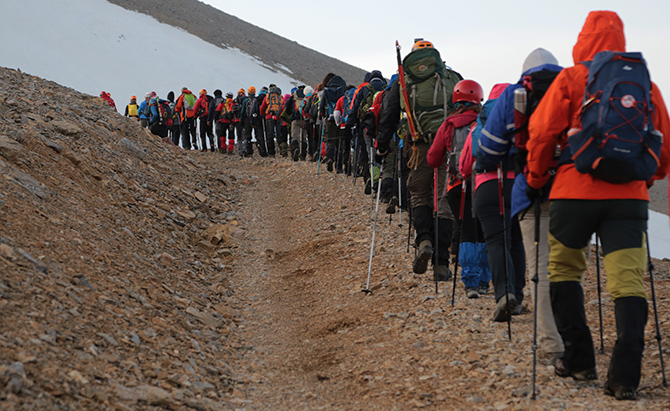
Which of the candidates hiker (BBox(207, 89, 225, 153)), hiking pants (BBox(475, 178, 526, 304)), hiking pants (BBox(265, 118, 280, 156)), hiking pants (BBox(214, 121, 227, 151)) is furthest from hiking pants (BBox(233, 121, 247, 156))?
hiking pants (BBox(475, 178, 526, 304))

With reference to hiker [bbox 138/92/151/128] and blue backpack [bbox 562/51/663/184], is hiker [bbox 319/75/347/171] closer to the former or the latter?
hiker [bbox 138/92/151/128]

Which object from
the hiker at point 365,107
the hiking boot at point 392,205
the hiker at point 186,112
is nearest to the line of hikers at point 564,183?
the hiking boot at point 392,205

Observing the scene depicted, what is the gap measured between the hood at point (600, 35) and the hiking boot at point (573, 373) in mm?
2215

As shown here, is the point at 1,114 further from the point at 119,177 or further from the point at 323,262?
the point at 323,262

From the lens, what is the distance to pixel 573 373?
4.64 metres

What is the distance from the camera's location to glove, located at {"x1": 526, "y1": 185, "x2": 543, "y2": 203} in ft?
15.8

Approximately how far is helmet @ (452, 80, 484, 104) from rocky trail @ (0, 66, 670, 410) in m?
2.21

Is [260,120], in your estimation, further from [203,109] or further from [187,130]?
[187,130]

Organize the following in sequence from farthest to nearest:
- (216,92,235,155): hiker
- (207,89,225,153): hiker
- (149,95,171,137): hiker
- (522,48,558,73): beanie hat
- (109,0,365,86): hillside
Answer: (109,0,365,86): hillside → (149,95,171,137): hiker → (207,89,225,153): hiker → (216,92,235,155): hiker → (522,48,558,73): beanie hat

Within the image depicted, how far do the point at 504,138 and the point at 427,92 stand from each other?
279cm

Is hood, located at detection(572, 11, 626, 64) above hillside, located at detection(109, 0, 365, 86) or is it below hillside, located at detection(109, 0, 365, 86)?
below

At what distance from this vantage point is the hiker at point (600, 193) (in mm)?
4094

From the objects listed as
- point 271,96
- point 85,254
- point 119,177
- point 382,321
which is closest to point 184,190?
point 119,177

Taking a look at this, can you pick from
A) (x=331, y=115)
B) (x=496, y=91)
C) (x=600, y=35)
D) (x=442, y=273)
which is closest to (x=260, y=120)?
(x=331, y=115)
